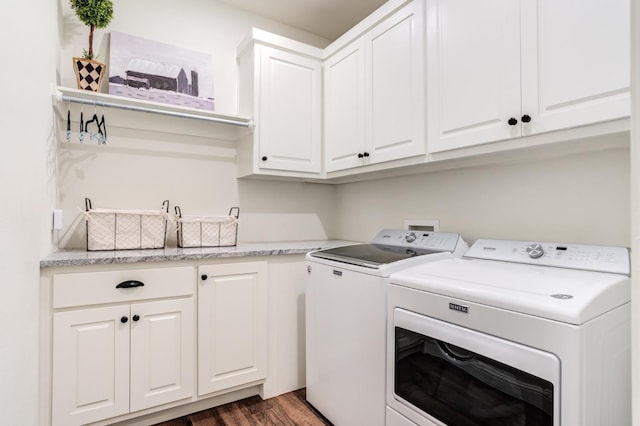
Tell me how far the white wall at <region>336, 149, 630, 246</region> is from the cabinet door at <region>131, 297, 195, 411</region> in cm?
145

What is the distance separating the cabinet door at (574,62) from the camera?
111 cm

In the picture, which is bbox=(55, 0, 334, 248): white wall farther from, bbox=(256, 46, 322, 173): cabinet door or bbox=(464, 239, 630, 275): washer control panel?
bbox=(464, 239, 630, 275): washer control panel

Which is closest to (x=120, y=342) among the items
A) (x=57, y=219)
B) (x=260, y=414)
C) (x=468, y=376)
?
(x=57, y=219)

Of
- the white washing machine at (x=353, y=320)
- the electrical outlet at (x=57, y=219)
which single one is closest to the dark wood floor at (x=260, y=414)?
the white washing machine at (x=353, y=320)

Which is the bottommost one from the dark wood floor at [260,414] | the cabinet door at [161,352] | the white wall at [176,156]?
the dark wood floor at [260,414]

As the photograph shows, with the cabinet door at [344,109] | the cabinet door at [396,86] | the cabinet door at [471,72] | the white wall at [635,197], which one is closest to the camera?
Answer: the white wall at [635,197]

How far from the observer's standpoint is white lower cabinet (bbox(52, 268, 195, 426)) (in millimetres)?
1558

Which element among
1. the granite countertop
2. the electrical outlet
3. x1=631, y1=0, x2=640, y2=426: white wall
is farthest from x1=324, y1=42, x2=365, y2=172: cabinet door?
x1=631, y1=0, x2=640, y2=426: white wall

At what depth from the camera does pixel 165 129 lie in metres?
2.25

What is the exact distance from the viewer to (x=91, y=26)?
6.30 feet

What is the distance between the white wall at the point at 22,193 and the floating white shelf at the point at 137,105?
17cm

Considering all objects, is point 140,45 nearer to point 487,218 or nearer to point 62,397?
point 62,397

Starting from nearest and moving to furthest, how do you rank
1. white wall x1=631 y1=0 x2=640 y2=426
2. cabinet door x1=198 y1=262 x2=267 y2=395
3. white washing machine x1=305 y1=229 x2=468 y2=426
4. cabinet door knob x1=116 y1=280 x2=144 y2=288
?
white wall x1=631 y1=0 x2=640 y2=426 → white washing machine x1=305 y1=229 x2=468 y2=426 → cabinet door knob x1=116 y1=280 x2=144 y2=288 → cabinet door x1=198 y1=262 x2=267 y2=395

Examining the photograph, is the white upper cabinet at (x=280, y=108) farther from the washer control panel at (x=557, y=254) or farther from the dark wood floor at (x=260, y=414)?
the dark wood floor at (x=260, y=414)
